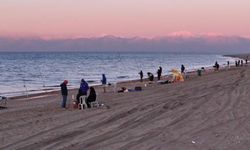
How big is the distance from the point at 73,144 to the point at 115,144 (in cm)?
103

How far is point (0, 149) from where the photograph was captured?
11.9m

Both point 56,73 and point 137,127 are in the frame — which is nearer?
point 137,127

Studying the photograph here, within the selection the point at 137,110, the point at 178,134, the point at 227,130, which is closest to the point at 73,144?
the point at 178,134

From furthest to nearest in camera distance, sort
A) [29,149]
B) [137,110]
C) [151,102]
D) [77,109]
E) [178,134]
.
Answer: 1. [151,102]
2. [77,109]
3. [137,110]
4. [178,134]
5. [29,149]

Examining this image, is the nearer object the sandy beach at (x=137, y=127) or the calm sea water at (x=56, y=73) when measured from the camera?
the sandy beach at (x=137, y=127)

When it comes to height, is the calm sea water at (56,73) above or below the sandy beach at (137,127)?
below

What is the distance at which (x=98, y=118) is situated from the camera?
56.3ft

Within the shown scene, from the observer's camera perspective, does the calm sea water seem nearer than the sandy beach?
No

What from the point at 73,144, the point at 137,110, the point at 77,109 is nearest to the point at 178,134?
the point at 73,144

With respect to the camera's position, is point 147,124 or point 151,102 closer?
point 147,124

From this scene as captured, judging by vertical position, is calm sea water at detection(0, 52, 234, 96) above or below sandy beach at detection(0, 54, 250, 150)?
below

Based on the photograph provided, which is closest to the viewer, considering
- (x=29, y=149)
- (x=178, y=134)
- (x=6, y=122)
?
(x=29, y=149)

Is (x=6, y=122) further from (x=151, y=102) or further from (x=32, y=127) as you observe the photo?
(x=151, y=102)

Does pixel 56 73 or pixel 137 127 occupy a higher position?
pixel 137 127
